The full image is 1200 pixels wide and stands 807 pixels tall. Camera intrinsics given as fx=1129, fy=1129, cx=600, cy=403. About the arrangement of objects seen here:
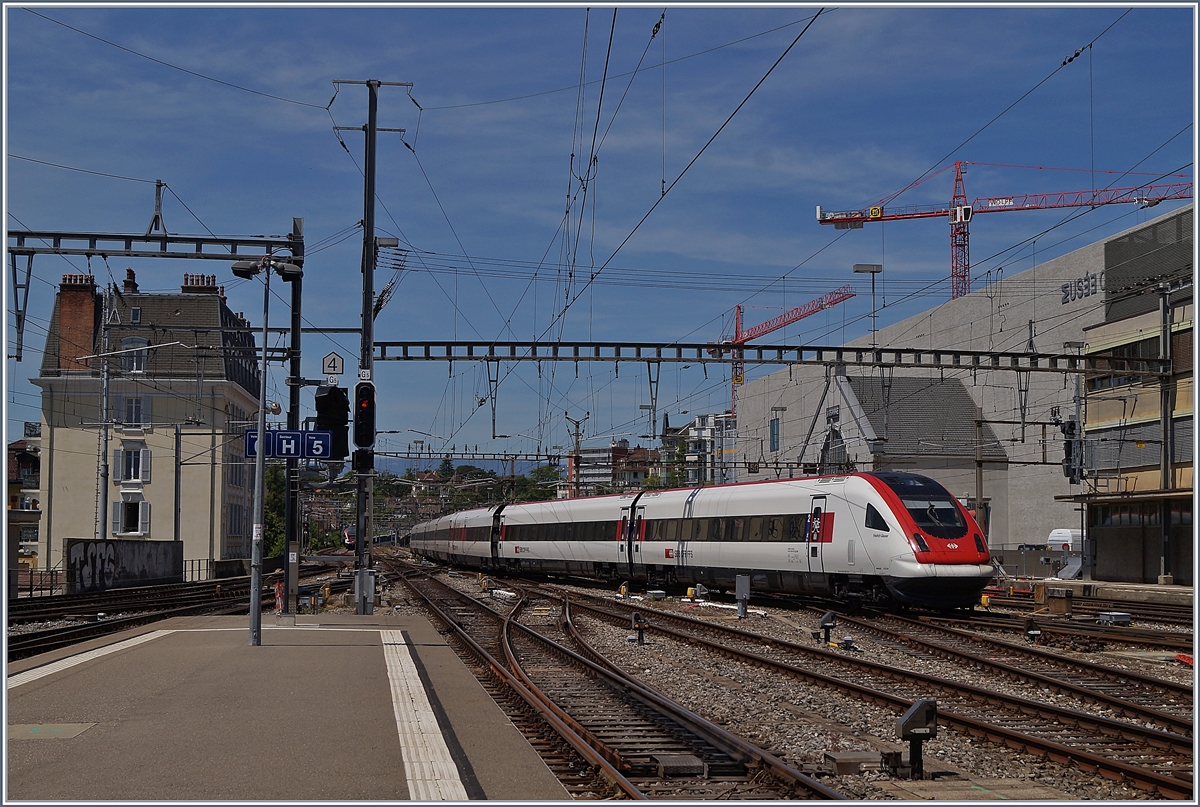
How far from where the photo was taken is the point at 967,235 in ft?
370

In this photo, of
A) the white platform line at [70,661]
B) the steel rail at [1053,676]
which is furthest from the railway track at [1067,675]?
the white platform line at [70,661]

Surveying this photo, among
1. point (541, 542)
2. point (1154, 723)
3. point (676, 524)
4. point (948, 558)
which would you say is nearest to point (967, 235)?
point (541, 542)

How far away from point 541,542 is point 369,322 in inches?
915

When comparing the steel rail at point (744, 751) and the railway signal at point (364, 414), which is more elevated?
the railway signal at point (364, 414)

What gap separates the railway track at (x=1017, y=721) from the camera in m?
9.24

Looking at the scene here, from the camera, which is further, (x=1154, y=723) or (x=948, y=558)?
(x=948, y=558)

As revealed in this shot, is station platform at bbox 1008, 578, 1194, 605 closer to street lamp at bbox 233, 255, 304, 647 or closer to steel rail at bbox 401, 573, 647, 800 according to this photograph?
steel rail at bbox 401, 573, 647, 800

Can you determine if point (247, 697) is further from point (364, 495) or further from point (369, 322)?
point (369, 322)

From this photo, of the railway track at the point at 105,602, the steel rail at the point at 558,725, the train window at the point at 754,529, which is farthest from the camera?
the train window at the point at 754,529

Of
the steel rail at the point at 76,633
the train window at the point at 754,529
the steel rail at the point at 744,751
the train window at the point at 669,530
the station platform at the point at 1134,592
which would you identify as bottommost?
the station platform at the point at 1134,592

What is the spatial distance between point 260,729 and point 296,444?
29.2 ft

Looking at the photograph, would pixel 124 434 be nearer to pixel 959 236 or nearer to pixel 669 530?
pixel 669 530

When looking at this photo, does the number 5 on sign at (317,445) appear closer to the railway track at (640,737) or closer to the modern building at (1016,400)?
the railway track at (640,737)

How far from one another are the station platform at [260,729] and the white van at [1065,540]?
4173cm
